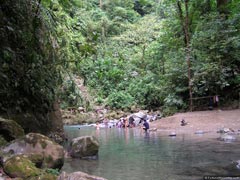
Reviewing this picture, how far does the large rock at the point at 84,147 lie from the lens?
8547 millimetres

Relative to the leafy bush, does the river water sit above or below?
below

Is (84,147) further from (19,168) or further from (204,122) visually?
(204,122)

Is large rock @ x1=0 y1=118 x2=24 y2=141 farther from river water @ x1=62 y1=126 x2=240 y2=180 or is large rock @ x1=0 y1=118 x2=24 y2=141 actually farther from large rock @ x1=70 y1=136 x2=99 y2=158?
large rock @ x1=70 y1=136 x2=99 y2=158

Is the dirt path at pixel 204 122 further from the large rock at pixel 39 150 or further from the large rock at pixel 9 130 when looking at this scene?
the large rock at pixel 9 130

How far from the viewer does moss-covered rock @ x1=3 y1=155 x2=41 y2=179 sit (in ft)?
14.9

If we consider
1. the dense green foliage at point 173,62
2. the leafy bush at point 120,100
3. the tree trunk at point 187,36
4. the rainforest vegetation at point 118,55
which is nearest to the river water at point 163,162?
the rainforest vegetation at point 118,55

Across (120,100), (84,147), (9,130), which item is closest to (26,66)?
(9,130)

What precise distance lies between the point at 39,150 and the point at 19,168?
4.22 ft

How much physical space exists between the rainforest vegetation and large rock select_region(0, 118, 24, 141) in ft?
2.93

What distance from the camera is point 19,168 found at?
4629 millimetres

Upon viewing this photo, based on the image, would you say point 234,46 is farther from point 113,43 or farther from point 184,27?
point 113,43

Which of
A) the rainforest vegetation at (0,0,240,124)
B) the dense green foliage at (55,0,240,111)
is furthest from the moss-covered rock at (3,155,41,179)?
the dense green foliage at (55,0,240,111)

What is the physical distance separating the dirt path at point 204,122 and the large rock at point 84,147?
6.75 m

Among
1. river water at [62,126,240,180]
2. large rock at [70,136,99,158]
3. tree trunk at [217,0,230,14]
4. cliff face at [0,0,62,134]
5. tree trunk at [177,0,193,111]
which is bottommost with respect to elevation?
river water at [62,126,240,180]
